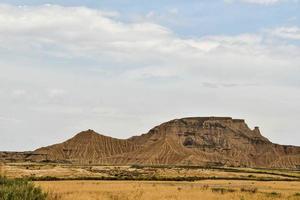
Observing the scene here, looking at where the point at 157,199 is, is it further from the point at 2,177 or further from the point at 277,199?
the point at 2,177

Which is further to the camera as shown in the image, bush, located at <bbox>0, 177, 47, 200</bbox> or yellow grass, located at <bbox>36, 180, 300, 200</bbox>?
yellow grass, located at <bbox>36, 180, 300, 200</bbox>

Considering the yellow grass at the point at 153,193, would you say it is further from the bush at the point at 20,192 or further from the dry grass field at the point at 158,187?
the bush at the point at 20,192

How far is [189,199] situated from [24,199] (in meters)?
16.7

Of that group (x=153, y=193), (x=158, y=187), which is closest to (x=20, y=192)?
(x=153, y=193)

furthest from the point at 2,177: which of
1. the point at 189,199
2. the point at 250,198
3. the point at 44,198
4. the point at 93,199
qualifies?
the point at 250,198

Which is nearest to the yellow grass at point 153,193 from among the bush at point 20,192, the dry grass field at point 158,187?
the dry grass field at point 158,187

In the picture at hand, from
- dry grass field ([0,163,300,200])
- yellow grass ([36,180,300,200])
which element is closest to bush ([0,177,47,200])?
dry grass field ([0,163,300,200])

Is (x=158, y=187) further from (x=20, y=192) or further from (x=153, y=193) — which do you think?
(x=20, y=192)

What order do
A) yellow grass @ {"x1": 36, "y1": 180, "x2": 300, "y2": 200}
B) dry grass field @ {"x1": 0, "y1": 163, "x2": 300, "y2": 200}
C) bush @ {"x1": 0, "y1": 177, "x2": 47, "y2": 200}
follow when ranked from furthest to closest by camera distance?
dry grass field @ {"x1": 0, "y1": 163, "x2": 300, "y2": 200} → yellow grass @ {"x1": 36, "y1": 180, "x2": 300, "y2": 200} → bush @ {"x1": 0, "y1": 177, "x2": 47, "y2": 200}

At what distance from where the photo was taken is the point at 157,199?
31.8m

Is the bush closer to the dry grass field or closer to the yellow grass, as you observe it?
the dry grass field

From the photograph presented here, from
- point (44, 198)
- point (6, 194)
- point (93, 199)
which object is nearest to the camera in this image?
point (6, 194)

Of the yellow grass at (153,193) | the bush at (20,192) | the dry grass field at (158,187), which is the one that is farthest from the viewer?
the dry grass field at (158,187)

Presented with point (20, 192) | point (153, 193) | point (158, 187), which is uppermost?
point (20, 192)
